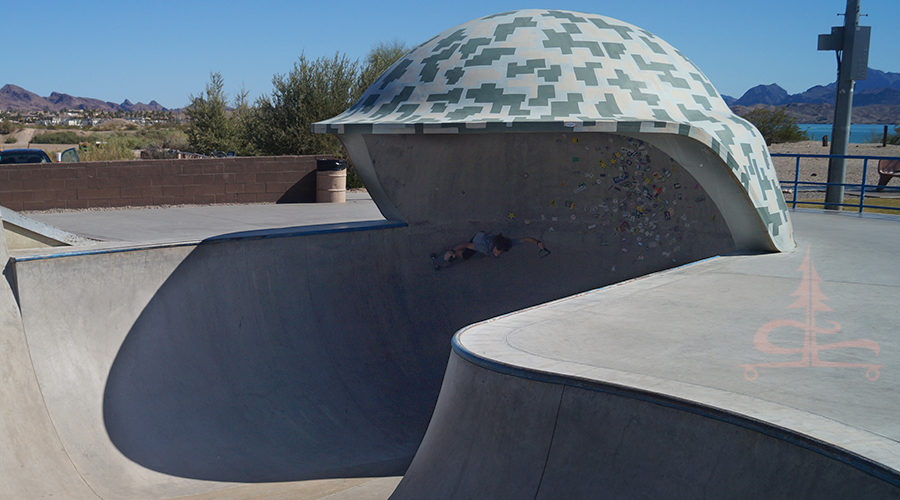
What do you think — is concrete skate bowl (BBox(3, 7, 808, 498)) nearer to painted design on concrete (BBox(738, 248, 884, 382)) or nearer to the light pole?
painted design on concrete (BBox(738, 248, 884, 382))

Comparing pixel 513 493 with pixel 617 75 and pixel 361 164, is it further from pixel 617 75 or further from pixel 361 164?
pixel 361 164

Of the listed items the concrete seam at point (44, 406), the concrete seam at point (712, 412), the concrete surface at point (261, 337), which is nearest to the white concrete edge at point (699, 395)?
the concrete seam at point (712, 412)

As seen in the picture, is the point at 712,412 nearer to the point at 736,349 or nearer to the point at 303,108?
the point at 736,349

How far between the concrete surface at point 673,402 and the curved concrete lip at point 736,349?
0.01 meters

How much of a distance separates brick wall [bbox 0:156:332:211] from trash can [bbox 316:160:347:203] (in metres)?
0.42

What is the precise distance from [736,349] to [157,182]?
17.0 m

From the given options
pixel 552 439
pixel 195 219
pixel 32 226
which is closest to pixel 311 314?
pixel 32 226

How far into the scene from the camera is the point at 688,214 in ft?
30.2

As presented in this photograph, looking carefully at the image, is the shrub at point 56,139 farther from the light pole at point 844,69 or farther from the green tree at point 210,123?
the light pole at point 844,69

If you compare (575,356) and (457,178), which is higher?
(457,178)

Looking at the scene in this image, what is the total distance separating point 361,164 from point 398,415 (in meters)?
3.96

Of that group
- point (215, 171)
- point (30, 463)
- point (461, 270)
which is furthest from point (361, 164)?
point (215, 171)

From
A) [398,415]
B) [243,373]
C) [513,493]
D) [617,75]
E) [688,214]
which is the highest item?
[617,75]

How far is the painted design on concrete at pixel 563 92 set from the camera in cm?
782
